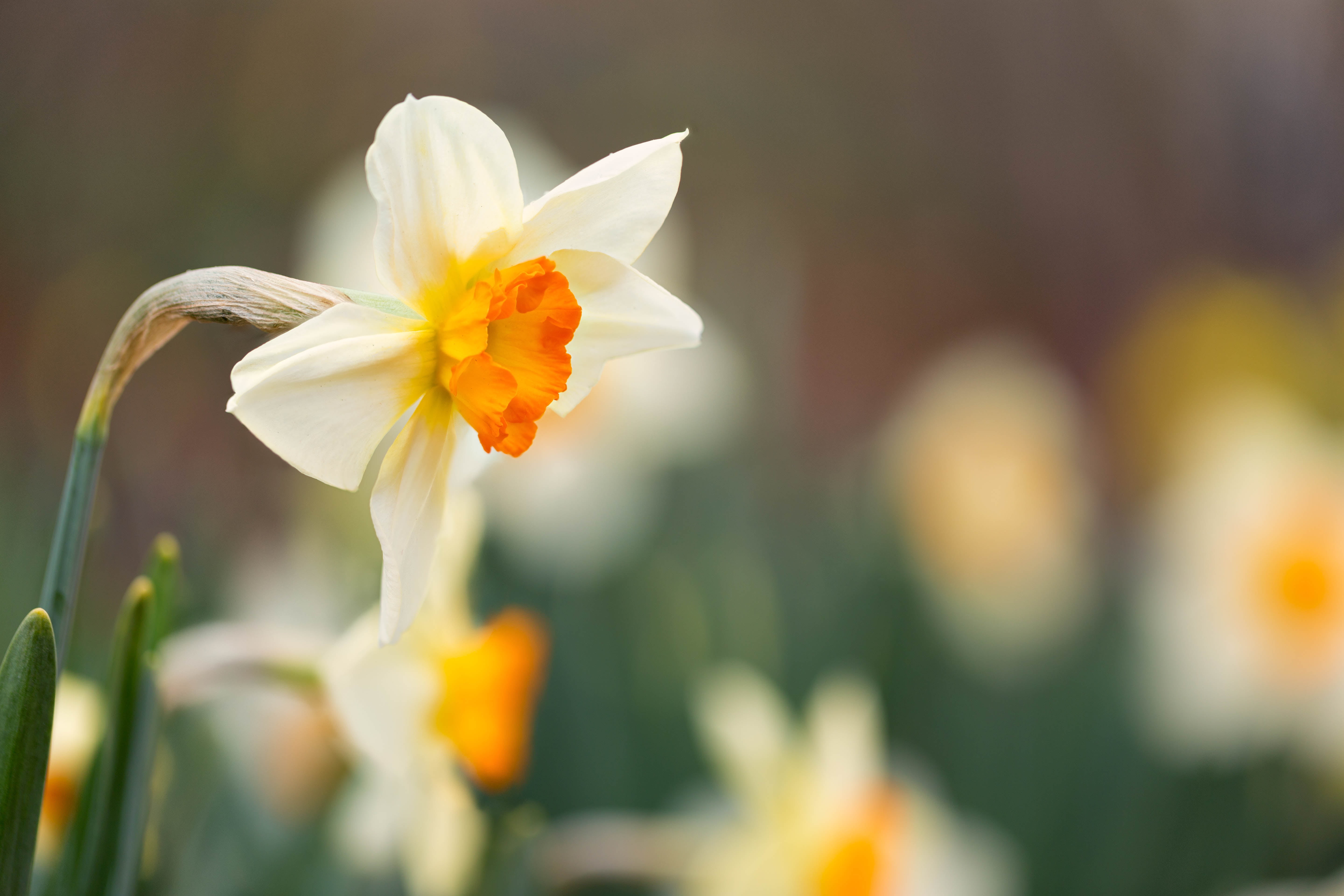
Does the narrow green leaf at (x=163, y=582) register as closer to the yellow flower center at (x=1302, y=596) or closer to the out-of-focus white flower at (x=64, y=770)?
the out-of-focus white flower at (x=64, y=770)

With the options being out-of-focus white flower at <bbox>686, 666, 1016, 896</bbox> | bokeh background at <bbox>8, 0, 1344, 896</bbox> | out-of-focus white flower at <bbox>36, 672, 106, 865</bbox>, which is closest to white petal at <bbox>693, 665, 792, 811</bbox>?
out-of-focus white flower at <bbox>686, 666, 1016, 896</bbox>

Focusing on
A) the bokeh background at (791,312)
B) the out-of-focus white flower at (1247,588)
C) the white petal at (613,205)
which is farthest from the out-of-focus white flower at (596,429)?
the white petal at (613,205)

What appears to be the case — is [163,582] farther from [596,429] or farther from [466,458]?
[596,429]

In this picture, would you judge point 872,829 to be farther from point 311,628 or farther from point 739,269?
point 739,269

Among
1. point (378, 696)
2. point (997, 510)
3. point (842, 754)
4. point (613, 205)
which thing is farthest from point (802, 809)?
point (997, 510)

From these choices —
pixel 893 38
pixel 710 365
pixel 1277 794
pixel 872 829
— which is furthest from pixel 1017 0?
pixel 872 829
